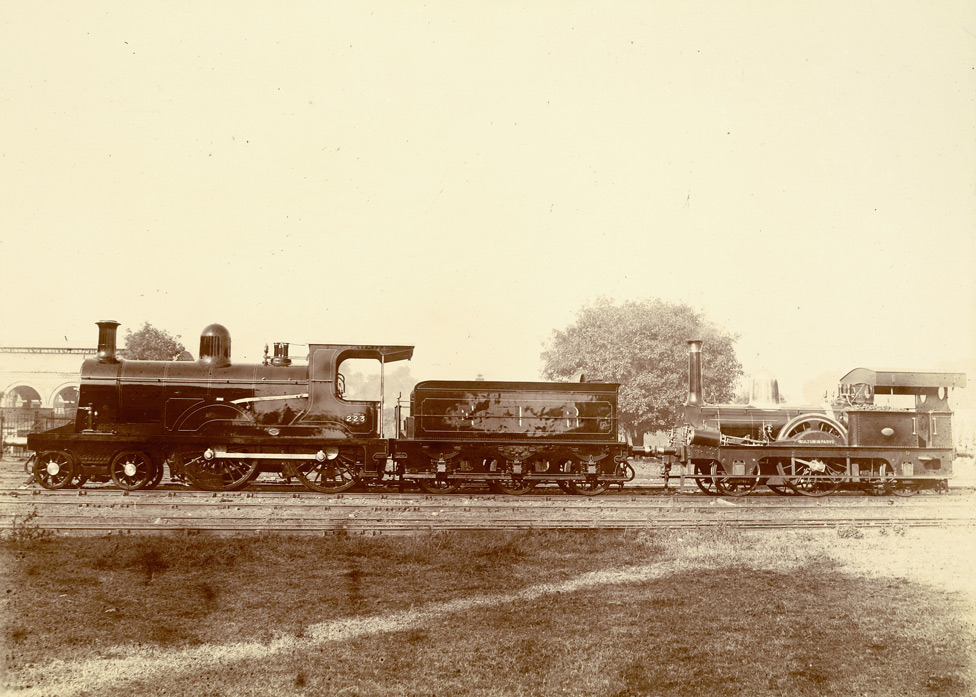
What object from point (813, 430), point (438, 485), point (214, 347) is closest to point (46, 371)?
point (214, 347)

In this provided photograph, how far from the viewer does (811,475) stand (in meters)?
15.5

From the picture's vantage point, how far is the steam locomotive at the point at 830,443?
50.7 feet

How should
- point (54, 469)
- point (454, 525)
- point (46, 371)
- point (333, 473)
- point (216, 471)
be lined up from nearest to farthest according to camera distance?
point (454, 525) → point (54, 469) → point (216, 471) → point (333, 473) → point (46, 371)

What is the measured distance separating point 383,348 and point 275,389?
224 centimetres

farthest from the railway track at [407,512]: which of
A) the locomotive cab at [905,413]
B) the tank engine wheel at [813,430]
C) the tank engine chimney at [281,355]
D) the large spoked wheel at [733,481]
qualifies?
the tank engine chimney at [281,355]

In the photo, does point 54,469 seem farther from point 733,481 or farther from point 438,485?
point 733,481

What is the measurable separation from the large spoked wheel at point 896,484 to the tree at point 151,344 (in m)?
23.4

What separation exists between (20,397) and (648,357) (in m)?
25.7

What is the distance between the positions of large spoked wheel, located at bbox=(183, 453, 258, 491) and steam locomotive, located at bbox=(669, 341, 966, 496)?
907 centimetres

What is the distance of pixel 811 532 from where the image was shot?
460 inches

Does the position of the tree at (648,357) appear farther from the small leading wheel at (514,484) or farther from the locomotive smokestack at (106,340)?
the locomotive smokestack at (106,340)

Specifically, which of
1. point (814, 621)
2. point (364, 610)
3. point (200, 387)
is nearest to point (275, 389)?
point (200, 387)

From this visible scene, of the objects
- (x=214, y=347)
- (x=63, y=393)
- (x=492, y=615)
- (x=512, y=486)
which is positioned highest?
(x=214, y=347)

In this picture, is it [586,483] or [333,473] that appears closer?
[333,473]
